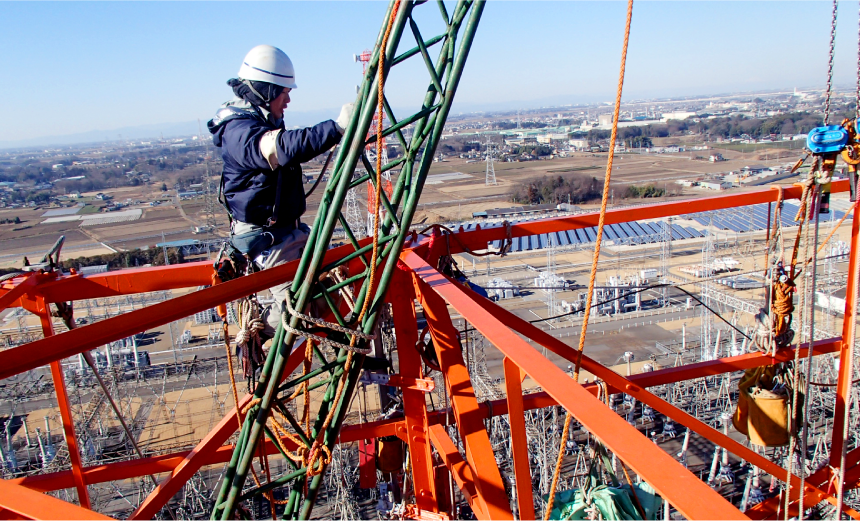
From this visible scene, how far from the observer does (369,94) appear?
3018 mm

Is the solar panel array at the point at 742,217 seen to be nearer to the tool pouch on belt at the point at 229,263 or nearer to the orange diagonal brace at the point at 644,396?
the orange diagonal brace at the point at 644,396

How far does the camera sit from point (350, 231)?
3252mm

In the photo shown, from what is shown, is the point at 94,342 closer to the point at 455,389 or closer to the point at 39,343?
the point at 39,343


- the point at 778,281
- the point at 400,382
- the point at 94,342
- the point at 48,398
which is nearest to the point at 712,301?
the point at 778,281

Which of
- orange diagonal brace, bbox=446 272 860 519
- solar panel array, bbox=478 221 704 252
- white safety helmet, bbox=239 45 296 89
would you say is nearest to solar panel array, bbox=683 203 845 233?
solar panel array, bbox=478 221 704 252

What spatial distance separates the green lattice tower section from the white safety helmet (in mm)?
1086

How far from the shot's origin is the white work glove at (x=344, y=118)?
10.2 feet

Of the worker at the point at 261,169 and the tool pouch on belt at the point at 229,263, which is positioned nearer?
the worker at the point at 261,169

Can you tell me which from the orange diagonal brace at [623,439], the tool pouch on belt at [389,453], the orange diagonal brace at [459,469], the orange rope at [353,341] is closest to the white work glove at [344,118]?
the orange rope at [353,341]

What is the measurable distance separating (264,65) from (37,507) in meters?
2.92

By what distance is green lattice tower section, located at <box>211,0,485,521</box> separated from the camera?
3045mm

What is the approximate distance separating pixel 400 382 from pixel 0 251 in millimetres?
52199

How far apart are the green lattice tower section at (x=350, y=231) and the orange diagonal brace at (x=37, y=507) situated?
42.5 inches

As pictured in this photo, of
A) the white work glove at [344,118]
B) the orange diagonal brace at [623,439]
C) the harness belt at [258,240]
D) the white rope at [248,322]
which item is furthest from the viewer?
the harness belt at [258,240]
